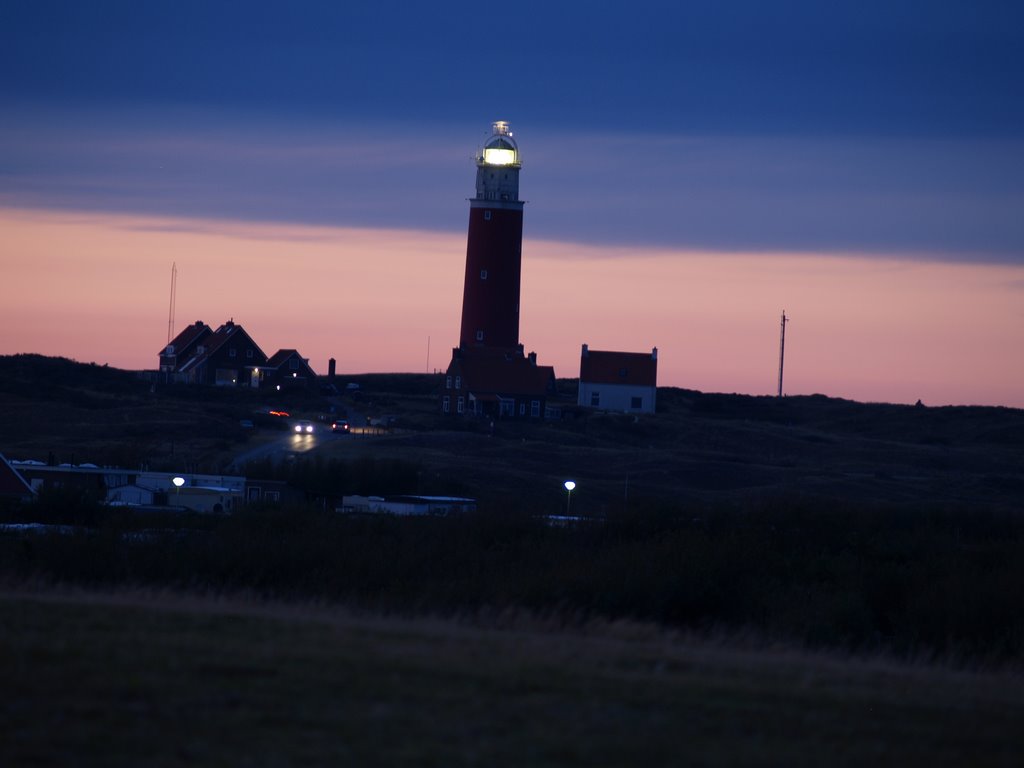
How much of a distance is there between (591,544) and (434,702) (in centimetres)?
1987

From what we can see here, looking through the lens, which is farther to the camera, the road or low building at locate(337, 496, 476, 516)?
the road

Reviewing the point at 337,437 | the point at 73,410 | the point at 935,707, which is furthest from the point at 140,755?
the point at 73,410

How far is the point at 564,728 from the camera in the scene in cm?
889

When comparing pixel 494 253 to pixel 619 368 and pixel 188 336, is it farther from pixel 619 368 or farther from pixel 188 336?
pixel 188 336

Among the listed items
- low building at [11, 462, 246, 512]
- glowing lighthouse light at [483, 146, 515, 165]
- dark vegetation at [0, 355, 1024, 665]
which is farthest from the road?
glowing lighthouse light at [483, 146, 515, 165]

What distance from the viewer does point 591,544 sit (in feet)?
95.2

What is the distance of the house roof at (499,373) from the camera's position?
69.8 metres

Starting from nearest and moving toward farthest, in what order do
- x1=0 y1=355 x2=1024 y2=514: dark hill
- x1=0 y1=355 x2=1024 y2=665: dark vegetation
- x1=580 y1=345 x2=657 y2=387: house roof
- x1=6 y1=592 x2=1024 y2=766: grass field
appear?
1. x1=6 y1=592 x2=1024 y2=766: grass field
2. x1=0 y1=355 x2=1024 y2=665: dark vegetation
3. x1=0 y1=355 x2=1024 y2=514: dark hill
4. x1=580 y1=345 x2=657 y2=387: house roof

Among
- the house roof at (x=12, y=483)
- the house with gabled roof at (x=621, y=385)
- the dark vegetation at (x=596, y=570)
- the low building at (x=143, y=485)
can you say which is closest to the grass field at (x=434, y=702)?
the dark vegetation at (x=596, y=570)

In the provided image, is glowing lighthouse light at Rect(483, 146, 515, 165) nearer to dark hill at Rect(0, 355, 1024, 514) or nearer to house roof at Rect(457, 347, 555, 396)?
house roof at Rect(457, 347, 555, 396)

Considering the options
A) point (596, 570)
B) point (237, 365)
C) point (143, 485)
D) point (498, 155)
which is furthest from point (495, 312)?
point (596, 570)

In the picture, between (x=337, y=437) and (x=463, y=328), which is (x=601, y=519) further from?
(x=463, y=328)

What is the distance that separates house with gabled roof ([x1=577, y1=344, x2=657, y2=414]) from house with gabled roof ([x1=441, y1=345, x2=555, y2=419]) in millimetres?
8007

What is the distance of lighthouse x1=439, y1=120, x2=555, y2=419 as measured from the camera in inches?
2667
